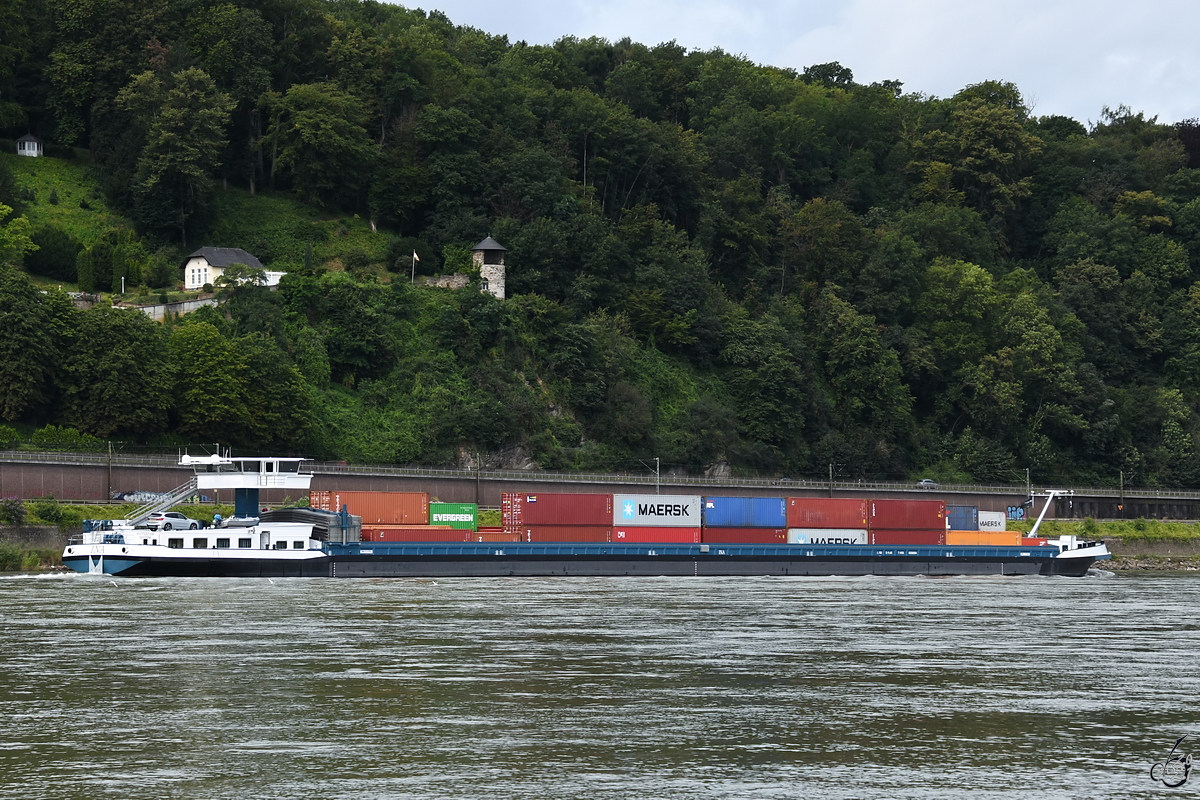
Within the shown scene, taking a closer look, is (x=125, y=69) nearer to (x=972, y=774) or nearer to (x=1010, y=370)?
(x=1010, y=370)

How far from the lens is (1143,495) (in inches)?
4454

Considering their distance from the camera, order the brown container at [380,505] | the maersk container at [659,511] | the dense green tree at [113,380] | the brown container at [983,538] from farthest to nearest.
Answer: the dense green tree at [113,380] < the brown container at [983,538] < the maersk container at [659,511] < the brown container at [380,505]

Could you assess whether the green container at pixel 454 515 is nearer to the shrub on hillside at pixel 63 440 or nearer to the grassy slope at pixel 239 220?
the shrub on hillside at pixel 63 440

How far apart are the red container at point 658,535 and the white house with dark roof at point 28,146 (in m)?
73.6

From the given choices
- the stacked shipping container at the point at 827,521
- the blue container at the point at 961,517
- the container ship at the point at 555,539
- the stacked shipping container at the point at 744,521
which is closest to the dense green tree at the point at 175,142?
the container ship at the point at 555,539

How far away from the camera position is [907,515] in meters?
77.2

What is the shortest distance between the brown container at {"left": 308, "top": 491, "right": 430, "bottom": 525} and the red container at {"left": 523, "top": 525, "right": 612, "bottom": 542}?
5.42 meters

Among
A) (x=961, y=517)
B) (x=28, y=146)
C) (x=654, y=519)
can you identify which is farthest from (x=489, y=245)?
(x=961, y=517)

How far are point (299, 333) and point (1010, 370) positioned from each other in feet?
206

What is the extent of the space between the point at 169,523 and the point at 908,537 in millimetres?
40127

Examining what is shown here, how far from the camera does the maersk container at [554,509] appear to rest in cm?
6962

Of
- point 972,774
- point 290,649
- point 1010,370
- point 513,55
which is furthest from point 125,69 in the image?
point 972,774

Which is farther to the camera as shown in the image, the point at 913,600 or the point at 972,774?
the point at 913,600

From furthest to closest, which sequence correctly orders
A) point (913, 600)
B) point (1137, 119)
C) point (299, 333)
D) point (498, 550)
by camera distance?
point (1137, 119), point (299, 333), point (498, 550), point (913, 600)
